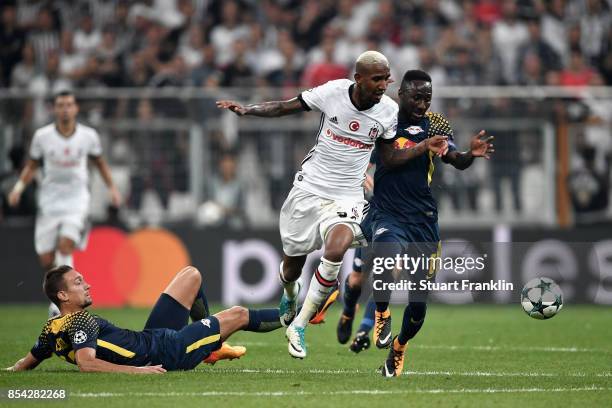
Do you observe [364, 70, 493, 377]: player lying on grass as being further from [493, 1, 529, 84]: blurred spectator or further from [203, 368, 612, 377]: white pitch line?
[493, 1, 529, 84]: blurred spectator

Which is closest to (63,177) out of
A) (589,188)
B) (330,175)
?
(330,175)

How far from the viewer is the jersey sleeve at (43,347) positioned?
9.35 meters

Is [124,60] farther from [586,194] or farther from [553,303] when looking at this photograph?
[553,303]

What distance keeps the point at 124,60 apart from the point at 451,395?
42.8ft

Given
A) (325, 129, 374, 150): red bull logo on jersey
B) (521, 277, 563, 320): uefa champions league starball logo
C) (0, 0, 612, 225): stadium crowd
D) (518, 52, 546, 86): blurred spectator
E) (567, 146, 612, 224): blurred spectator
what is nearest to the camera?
(521, 277, 563, 320): uefa champions league starball logo

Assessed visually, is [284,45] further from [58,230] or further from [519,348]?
[519,348]

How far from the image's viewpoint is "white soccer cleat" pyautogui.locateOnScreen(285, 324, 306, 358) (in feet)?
33.0

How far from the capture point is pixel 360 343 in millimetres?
11805

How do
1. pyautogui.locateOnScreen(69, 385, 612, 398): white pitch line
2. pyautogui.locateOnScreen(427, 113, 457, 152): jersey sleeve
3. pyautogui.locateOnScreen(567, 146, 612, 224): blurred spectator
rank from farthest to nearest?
pyautogui.locateOnScreen(567, 146, 612, 224): blurred spectator
pyautogui.locateOnScreen(427, 113, 457, 152): jersey sleeve
pyautogui.locateOnScreen(69, 385, 612, 398): white pitch line

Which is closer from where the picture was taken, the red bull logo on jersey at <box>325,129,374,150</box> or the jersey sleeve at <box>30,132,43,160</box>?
the red bull logo on jersey at <box>325,129,374,150</box>

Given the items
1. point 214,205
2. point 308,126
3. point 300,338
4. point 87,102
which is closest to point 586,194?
point 308,126

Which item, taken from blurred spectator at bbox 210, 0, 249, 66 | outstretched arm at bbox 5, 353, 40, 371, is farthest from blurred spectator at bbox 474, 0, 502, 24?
outstretched arm at bbox 5, 353, 40, 371

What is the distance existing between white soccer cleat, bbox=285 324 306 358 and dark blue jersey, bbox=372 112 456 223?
133cm

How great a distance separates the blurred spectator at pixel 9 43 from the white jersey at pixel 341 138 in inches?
435
